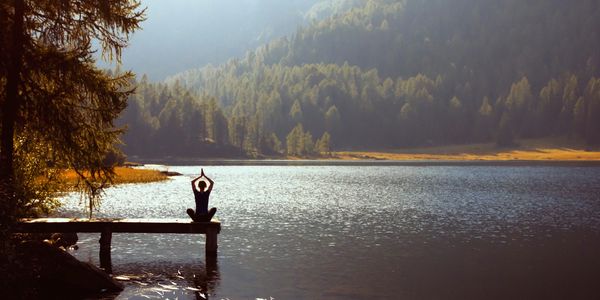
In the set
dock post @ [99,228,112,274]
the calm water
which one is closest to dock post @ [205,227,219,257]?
the calm water

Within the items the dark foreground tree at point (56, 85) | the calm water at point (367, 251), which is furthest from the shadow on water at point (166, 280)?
the dark foreground tree at point (56, 85)

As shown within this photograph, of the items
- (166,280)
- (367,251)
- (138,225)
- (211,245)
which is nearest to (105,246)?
(138,225)

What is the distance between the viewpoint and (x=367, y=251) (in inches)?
1188

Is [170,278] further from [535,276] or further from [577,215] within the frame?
[577,215]

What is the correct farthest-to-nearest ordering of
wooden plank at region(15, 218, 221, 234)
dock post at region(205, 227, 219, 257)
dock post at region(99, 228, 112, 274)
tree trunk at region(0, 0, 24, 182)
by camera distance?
1. dock post at region(205, 227, 219, 257)
2. dock post at region(99, 228, 112, 274)
3. wooden plank at region(15, 218, 221, 234)
4. tree trunk at region(0, 0, 24, 182)

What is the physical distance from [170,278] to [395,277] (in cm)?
983

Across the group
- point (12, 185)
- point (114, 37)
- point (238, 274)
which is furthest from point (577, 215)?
point (12, 185)

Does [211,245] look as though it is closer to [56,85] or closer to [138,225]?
[138,225]

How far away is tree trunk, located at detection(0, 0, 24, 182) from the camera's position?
2089cm

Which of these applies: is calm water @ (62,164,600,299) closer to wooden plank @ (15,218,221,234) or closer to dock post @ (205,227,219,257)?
dock post @ (205,227,219,257)

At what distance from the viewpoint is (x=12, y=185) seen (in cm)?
1712

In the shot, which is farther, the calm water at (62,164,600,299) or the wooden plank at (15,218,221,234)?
the wooden plank at (15,218,221,234)

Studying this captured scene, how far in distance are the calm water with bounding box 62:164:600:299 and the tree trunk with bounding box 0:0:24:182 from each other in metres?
7.16

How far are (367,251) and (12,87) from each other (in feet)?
62.8
